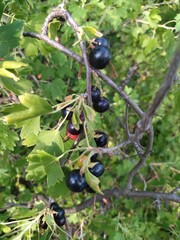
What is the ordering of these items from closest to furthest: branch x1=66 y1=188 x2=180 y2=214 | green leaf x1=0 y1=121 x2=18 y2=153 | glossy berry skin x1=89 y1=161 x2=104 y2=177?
glossy berry skin x1=89 y1=161 x2=104 y2=177 → green leaf x1=0 y1=121 x2=18 y2=153 → branch x1=66 y1=188 x2=180 y2=214

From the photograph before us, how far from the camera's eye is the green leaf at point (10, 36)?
142 centimetres

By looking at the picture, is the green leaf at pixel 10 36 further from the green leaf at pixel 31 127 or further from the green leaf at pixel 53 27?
the green leaf at pixel 31 127

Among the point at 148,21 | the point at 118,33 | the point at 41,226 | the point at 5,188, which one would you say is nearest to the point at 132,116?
the point at 118,33

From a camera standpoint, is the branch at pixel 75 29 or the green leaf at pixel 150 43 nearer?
the branch at pixel 75 29

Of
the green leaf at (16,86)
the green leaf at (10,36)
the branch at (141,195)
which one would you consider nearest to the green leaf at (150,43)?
the branch at (141,195)

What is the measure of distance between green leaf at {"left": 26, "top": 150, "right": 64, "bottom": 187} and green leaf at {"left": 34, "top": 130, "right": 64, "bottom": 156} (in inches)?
1.6

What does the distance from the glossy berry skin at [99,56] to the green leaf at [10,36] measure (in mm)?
302

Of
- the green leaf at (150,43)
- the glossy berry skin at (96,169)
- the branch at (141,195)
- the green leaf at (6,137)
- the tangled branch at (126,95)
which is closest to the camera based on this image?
the tangled branch at (126,95)

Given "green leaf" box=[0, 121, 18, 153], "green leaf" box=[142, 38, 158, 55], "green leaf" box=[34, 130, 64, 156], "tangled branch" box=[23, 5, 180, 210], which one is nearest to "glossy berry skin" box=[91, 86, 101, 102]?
"tangled branch" box=[23, 5, 180, 210]

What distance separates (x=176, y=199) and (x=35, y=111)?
32.7 inches

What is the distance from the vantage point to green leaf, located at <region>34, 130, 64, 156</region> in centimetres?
139

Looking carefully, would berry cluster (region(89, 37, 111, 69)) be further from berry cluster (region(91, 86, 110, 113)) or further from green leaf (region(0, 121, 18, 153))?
green leaf (region(0, 121, 18, 153))

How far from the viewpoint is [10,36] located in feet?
4.67

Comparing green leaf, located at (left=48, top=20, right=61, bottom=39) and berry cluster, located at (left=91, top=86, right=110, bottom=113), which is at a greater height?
green leaf, located at (left=48, top=20, right=61, bottom=39)
